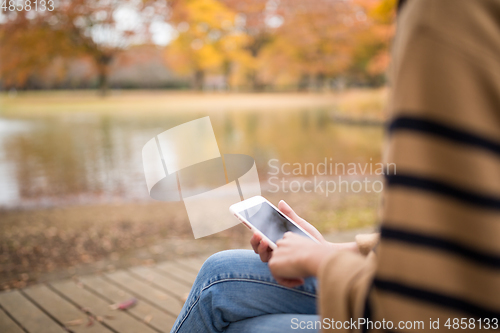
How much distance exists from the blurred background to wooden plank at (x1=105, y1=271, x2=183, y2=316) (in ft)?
0.76

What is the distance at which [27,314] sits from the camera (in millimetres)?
1946

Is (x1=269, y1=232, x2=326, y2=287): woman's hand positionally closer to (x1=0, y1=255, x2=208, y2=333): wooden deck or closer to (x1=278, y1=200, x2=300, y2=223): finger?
(x1=278, y1=200, x2=300, y2=223): finger

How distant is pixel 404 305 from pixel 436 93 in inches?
10.1

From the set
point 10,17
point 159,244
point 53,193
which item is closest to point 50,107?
point 10,17

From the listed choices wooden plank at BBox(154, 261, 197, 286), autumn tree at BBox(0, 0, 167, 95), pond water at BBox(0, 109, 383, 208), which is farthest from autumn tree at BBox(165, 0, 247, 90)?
wooden plank at BBox(154, 261, 197, 286)

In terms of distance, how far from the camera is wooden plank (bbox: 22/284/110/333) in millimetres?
1836

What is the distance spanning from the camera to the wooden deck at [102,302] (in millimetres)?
1854

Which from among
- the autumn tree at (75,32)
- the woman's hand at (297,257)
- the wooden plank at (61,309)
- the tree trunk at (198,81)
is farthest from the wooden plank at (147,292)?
the tree trunk at (198,81)

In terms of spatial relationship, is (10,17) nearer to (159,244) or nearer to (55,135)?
(55,135)

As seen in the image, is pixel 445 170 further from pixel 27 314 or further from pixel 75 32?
pixel 75 32

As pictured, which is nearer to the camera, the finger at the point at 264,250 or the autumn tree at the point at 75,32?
the finger at the point at 264,250

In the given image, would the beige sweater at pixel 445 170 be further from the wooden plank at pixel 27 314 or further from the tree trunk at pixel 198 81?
the tree trunk at pixel 198 81

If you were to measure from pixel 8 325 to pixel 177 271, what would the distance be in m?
0.90

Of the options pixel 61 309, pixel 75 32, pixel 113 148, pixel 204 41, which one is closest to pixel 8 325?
pixel 61 309
